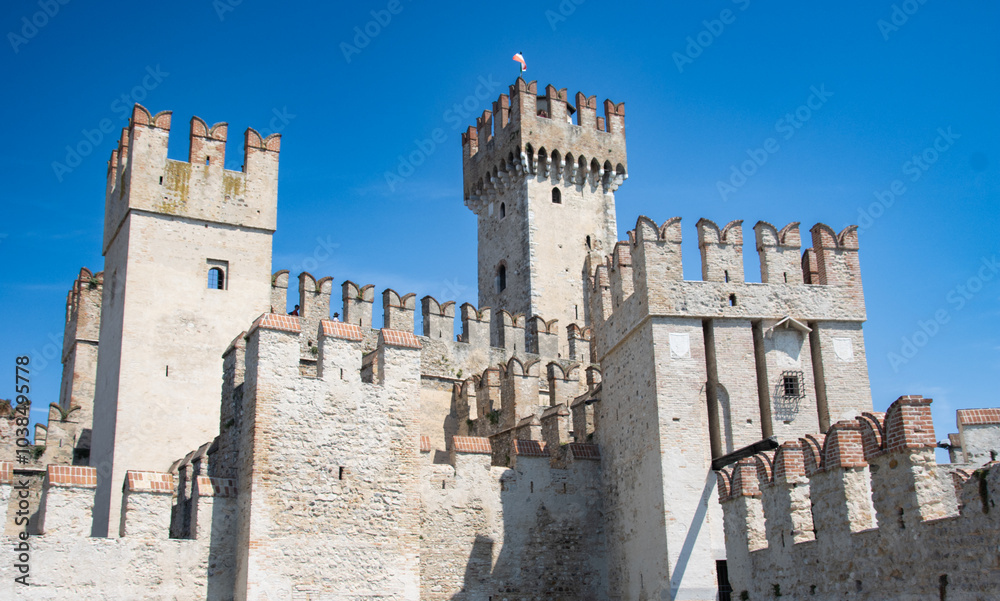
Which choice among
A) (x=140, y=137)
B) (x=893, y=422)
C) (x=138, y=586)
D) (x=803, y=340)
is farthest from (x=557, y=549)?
(x=140, y=137)

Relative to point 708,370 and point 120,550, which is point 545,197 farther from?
point 120,550

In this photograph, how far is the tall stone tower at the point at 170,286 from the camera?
70.7 ft

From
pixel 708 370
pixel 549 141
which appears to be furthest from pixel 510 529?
pixel 549 141

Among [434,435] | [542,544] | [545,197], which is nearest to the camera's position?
[542,544]

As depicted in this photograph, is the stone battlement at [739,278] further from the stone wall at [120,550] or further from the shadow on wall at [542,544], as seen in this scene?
the stone wall at [120,550]

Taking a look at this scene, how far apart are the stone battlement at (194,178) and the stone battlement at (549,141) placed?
13564mm

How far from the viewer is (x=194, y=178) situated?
23.8 metres

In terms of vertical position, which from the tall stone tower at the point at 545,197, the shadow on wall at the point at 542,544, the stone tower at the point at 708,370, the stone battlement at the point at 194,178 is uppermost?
the tall stone tower at the point at 545,197

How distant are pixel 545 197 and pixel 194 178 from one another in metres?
15.7

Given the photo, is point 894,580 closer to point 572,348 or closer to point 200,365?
point 200,365

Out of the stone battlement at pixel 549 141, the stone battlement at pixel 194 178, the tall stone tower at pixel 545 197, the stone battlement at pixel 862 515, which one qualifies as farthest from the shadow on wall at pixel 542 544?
the stone battlement at pixel 549 141

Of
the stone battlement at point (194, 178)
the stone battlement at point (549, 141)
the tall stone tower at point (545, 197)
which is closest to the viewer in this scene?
the stone battlement at point (194, 178)

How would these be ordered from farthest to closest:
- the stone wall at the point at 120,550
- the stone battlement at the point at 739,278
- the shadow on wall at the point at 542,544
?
the shadow on wall at the point at 542,544 < the stone battlement at the point at 739,278 < the stone wall at the point at 120,550

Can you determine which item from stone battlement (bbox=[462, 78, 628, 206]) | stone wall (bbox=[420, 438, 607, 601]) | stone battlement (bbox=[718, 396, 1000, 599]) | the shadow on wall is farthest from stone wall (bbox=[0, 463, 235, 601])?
stone battlement (bbox=[462, 78, 628, 206])
